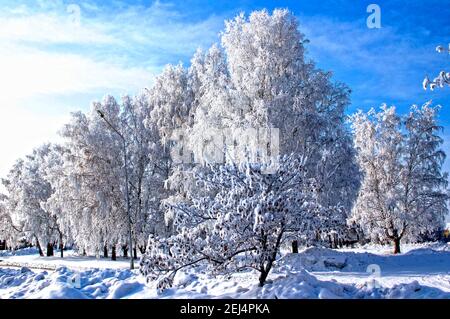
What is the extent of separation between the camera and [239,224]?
914 cm

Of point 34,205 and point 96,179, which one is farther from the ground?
point 96,179

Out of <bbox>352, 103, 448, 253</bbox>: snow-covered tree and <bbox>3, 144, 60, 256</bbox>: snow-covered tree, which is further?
<bbox>3, 144, 60, 256</bbox>: snow-covered tree

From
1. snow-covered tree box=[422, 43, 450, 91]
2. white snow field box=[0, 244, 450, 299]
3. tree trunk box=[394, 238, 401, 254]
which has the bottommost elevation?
tree trunk box=[394, 238, 401, 254]

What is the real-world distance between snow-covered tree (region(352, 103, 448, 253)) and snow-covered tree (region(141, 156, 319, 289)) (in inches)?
710

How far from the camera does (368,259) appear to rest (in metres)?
17.6

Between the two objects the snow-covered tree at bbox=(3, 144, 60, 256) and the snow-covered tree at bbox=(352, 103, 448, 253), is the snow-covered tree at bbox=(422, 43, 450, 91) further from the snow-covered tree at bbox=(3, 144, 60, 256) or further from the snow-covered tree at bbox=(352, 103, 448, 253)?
the snow-covered tree at bbox=(3, 144, 60, 256)

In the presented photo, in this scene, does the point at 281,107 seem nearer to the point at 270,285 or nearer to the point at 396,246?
the point at 270,285

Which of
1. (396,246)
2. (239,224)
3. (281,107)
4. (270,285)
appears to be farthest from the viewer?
(396,246)

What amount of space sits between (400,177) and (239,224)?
69.8ft

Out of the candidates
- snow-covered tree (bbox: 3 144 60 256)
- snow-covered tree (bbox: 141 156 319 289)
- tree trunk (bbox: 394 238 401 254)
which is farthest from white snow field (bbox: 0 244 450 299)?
snow-covered tree (bbox: 3 144 60 256)

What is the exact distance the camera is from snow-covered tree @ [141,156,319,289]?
911cm

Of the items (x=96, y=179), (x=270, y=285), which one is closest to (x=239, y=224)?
(x=270, y=285)

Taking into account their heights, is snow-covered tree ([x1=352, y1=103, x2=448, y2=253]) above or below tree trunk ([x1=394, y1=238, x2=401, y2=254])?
above
